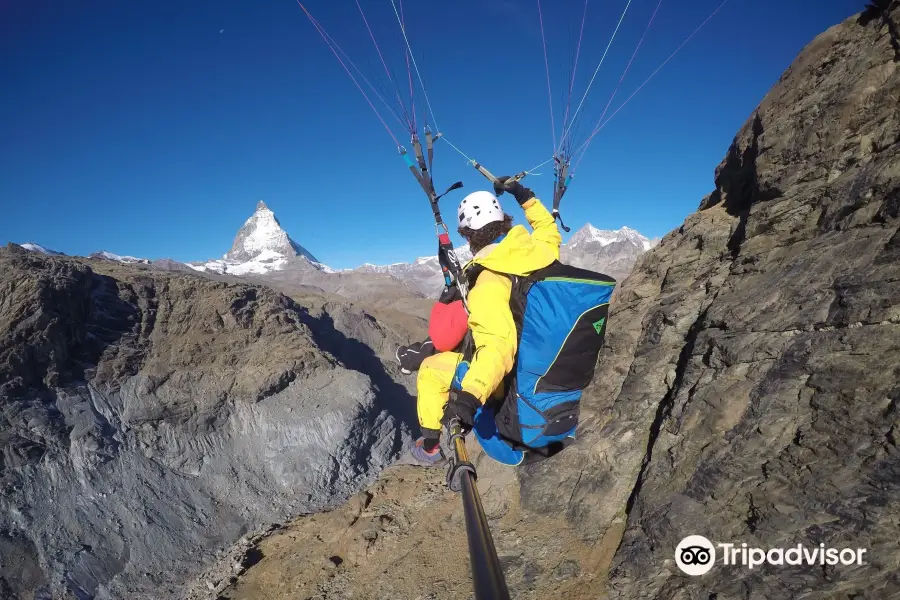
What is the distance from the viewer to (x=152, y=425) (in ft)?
166

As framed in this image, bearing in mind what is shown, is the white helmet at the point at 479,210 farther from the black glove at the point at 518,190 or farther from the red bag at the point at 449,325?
the red bag at the point at 449,325

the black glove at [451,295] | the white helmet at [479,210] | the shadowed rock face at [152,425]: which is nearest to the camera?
the black glove at [451,295]

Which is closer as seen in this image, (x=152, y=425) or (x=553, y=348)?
(x=553, y=348)

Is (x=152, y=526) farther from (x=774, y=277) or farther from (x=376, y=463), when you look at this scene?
(x=774, y=277)

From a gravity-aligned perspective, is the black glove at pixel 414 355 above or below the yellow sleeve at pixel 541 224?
below

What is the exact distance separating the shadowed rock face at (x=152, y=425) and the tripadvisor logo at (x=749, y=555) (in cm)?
5475

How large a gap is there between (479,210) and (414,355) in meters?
1.91

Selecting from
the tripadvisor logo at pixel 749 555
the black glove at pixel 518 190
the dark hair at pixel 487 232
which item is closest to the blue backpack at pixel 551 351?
the dark hair at pixel 487 232

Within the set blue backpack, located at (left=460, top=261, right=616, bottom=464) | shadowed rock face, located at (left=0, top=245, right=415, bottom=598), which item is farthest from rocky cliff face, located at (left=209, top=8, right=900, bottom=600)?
shadowed rock face, located at (left=0, top=245, right=415, bottom=598)

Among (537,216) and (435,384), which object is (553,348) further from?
(537,216)

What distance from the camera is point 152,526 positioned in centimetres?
4556

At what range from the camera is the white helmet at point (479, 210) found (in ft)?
14.2

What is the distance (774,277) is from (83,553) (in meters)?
58.4

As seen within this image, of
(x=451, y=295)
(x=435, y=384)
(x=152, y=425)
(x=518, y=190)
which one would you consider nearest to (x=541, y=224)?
(x=518, y=190)
